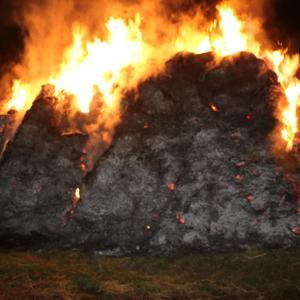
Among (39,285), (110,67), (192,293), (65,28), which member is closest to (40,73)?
(65,28)

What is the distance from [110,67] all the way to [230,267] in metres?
14.4

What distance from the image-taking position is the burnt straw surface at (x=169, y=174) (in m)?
15.2

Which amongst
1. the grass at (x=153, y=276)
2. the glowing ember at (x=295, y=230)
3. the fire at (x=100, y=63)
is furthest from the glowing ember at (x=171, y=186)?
the fire at (x=100, y=63)

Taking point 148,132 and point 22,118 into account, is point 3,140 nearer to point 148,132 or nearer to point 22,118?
point 22,118

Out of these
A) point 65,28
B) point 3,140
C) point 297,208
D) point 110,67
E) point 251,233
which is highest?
point 65,28

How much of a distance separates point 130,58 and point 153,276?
14641 mm

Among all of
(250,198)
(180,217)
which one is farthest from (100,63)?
(250,198)

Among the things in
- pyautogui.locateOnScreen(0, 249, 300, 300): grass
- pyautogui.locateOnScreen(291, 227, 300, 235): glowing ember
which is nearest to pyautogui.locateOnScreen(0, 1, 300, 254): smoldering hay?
pyautogui.locateOnScreen(291, 227, 300, 235): glowing ember

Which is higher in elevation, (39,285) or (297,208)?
(297,208)

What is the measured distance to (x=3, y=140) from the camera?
20.3 m

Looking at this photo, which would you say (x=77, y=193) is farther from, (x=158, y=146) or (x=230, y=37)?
(x=230, y=37)

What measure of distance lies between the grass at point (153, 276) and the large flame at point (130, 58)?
25.3 feet

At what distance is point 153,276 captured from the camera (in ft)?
39.6

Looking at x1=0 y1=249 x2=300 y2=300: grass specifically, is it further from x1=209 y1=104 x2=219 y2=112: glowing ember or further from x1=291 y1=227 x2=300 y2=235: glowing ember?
x1=209 y1=104 x2=219 y2=112: glowing ember
